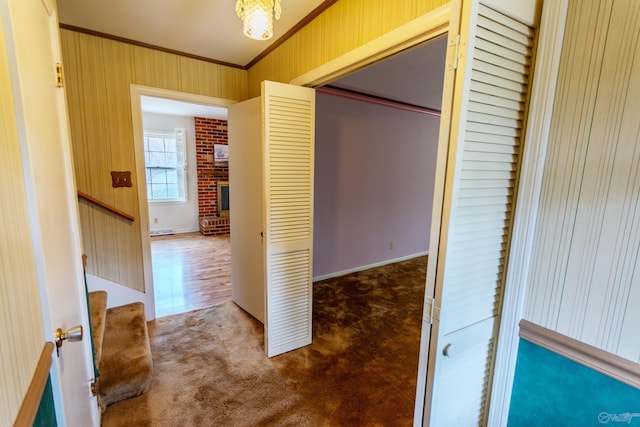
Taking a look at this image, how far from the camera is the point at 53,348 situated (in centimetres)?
80

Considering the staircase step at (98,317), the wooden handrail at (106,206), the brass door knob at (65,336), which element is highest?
the wooden handrail at (106,206)

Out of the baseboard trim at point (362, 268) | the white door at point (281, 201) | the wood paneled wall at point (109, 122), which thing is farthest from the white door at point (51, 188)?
the baseboard trim at point (362, 268)

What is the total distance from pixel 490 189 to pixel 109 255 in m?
2.90

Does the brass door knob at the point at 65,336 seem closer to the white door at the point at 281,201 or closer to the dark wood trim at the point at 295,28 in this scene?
the white door at the point at 281,201

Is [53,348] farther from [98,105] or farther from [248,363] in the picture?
[98,105]

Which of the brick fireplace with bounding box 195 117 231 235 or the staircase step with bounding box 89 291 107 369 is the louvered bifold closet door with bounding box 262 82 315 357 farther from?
the brick fireplace with bounding box 195 117 231 235

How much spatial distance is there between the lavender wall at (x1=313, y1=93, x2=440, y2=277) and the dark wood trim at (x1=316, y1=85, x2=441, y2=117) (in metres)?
0.06

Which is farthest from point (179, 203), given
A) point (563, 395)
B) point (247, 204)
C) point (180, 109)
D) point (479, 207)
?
point (563, 395)

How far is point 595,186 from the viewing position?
944mm

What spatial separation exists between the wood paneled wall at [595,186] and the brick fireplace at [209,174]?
5988 millimetres

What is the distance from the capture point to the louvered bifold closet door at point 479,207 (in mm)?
873

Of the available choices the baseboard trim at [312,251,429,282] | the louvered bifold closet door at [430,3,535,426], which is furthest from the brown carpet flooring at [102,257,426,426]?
the louvered bifold closet door at [430,3,535,426]

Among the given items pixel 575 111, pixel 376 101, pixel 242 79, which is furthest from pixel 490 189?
pixel 376 101

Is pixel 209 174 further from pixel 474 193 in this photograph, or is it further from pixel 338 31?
pixel 474 193
